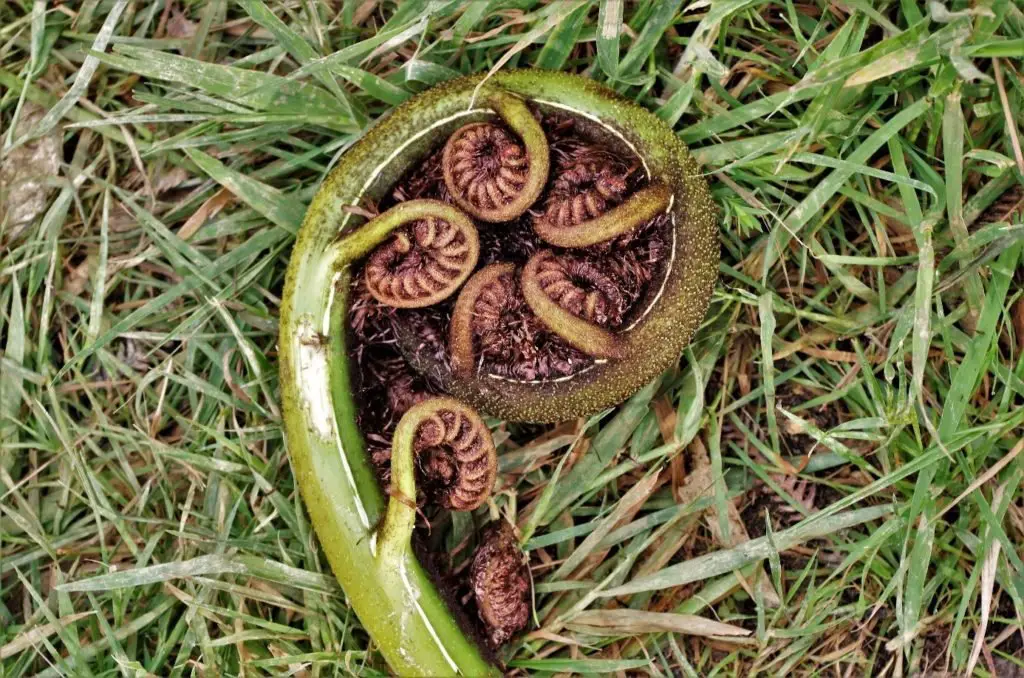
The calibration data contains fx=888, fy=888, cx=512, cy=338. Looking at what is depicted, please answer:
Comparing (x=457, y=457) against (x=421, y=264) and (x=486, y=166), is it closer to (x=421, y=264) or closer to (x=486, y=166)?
(x=421, y=264)

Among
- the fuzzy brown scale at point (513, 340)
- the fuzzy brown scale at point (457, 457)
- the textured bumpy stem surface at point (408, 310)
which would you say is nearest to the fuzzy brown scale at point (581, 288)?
the textured bumpy stem surface at point (408, 310)

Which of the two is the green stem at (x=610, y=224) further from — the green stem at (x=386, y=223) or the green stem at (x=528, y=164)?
the green stem at (x=386, y=223)

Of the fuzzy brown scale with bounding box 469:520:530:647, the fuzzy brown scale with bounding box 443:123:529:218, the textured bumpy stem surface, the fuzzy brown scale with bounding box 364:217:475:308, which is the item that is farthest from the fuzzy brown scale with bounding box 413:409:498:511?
the fuzzy brown scale with bounding box 443:123:529:218

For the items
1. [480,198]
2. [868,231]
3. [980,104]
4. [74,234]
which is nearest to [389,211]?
[480,198]

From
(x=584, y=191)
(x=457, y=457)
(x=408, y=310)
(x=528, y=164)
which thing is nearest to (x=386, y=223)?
(x=408, y=310)

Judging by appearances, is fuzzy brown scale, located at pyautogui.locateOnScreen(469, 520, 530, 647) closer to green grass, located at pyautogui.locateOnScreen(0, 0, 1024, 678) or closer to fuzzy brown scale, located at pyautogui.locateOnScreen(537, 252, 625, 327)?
green grass, located at pyautogui.locateOnScreen(0, 0, 1024, 678)

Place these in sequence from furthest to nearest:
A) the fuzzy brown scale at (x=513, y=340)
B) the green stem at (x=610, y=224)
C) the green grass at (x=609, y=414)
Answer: the green grass at (x=609, y=414)
the fuzzy brown scale at (x=513, y=340)
the green stem at (x=610, y=224)
